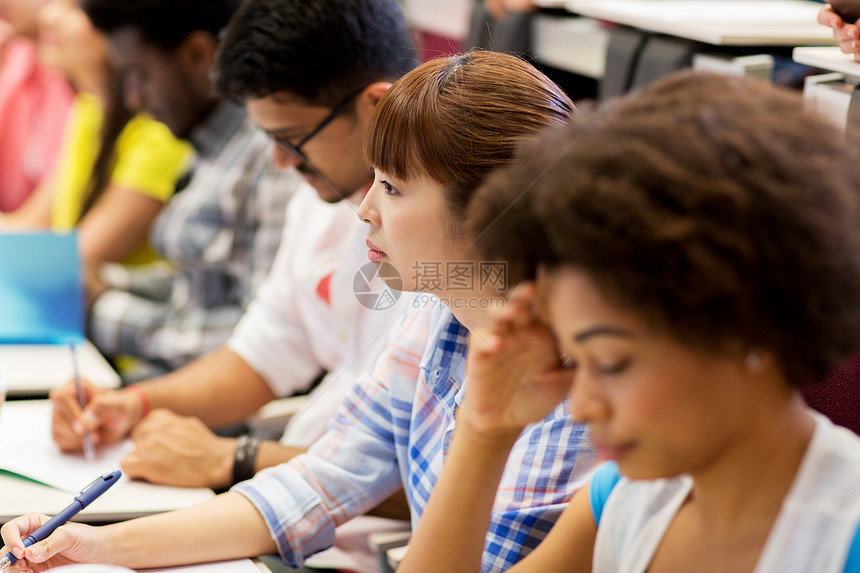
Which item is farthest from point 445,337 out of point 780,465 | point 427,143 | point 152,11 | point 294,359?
point 152,11

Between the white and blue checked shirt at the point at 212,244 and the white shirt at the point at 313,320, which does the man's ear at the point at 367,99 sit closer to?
the white shirt at the point at 313,320

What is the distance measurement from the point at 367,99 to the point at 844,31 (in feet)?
2.08

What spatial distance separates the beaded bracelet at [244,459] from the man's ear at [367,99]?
495 millimetres

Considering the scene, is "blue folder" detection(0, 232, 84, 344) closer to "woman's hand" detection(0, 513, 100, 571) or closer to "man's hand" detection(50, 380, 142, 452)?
"man's hand" detection(50, 380, 142, 452)

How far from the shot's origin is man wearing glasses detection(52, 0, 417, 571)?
123cm

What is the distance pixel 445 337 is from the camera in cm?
98

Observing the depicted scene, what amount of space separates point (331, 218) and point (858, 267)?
1.04 metres

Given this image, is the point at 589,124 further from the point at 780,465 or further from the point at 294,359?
the point at 294,359

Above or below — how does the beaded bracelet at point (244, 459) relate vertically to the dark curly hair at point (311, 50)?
below

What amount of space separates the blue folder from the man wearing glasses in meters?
0.21

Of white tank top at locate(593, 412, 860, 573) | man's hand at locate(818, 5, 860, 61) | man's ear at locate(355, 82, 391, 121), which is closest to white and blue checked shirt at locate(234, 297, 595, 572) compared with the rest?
white tank top at locate(593, 412, 860, 573)

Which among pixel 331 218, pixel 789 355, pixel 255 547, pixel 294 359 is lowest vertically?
pixel 294 359

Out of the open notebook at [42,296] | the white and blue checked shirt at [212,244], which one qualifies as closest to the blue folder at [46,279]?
the open notebook at [42,296]

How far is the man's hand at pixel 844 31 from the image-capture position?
97 centimetres
